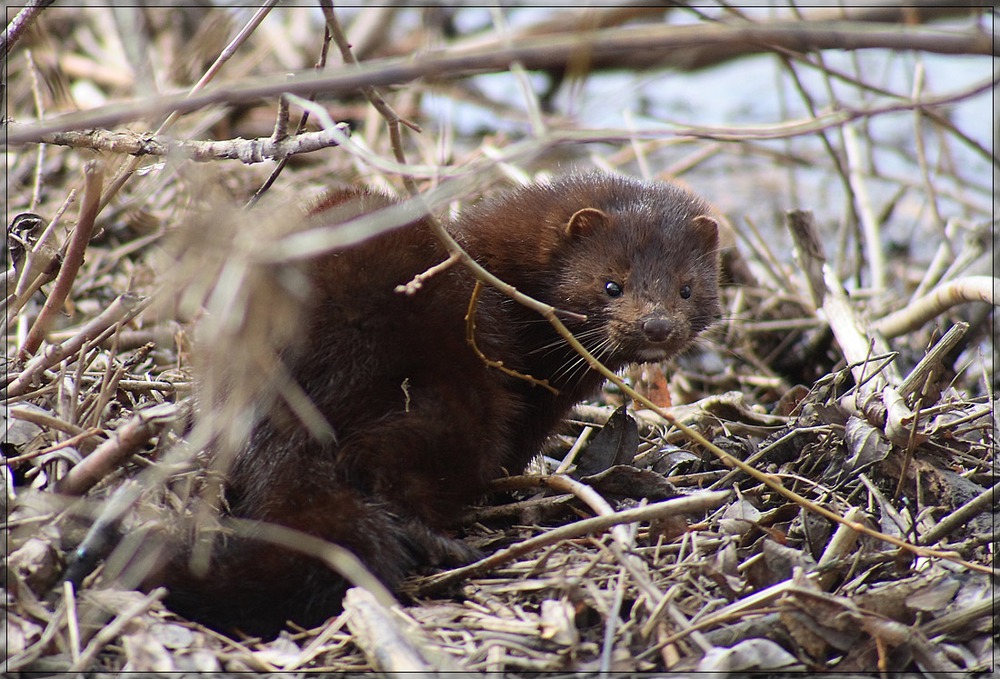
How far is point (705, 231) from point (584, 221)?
27.0 inches

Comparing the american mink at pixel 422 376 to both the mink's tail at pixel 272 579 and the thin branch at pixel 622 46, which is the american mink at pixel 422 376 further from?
the thin branch at pixel 622 46

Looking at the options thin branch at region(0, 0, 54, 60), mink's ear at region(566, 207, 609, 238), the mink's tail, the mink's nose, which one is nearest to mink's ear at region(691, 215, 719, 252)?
mink's ear at region(566, 207, 609, 238)

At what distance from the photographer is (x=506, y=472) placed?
4.40 m

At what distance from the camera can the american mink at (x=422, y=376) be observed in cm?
Answer: 329

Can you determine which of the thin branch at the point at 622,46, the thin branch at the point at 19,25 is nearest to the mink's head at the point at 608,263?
the thin branch at the point at 19,25

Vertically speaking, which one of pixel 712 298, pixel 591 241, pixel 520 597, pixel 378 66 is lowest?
pixel 520 597

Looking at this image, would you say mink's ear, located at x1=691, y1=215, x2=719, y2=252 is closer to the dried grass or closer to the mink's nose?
the mink's nose

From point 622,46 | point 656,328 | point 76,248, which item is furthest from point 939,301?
point 76,248

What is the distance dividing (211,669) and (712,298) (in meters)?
3.12

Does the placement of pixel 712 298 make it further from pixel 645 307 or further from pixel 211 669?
pixel 211 669

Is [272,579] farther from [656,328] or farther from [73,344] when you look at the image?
[656,328]

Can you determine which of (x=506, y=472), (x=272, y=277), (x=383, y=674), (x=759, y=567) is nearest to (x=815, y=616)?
(x=759, y=567)

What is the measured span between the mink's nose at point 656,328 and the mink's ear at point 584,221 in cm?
54

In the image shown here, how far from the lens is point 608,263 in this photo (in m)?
4.77
